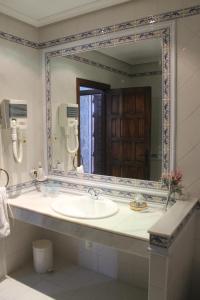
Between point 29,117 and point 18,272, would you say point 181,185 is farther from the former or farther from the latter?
point 18,272

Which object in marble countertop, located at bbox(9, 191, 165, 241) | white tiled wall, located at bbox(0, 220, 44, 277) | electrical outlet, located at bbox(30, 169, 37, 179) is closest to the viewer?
marble countertop, located at bbox(9, 191, 165, 241)

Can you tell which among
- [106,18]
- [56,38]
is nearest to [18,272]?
[56,38]

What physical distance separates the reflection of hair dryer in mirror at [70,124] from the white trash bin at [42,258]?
3.11ft

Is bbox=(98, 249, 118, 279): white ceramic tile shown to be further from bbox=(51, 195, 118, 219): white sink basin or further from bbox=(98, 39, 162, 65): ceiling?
bbox=(98, 39, 162, 65): ceiling

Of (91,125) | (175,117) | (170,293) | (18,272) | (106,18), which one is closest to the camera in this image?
(170,293)

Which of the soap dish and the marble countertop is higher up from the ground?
the soap dish

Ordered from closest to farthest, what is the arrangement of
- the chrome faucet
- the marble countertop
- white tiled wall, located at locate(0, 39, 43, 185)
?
the marble countertop, the chrome faucet, white tiled wall, located at locate(0, 39, 43, 185)

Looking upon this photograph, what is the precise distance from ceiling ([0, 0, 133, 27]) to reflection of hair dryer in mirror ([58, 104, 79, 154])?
77 centimetres

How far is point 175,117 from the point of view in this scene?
1960mm

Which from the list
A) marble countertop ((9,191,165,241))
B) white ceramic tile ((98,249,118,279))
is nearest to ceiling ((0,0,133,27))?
marble countertop ((9,191,165,241))

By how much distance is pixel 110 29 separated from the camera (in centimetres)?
218

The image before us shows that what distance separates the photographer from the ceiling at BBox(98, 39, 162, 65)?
201 cm

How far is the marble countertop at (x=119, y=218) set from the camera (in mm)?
1655

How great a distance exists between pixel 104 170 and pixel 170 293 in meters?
1.07
